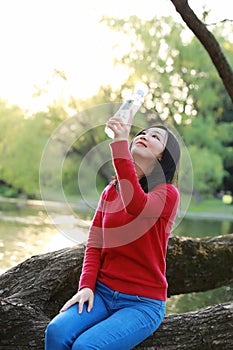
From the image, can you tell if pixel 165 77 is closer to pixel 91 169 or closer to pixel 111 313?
pixel 91 169

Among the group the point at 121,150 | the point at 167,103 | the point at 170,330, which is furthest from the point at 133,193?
the point at 167,103

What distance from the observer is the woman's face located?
1727 mm

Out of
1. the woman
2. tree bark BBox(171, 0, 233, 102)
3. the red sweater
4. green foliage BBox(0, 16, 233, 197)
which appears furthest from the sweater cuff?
green foliage BBox(0, 16, 233, 197)

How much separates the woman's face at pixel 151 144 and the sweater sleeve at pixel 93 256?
21cm

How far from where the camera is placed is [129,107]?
1.70m

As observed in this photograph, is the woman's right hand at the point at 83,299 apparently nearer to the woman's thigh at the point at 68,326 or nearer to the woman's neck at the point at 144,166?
the woman's thigh at the point at 68,326

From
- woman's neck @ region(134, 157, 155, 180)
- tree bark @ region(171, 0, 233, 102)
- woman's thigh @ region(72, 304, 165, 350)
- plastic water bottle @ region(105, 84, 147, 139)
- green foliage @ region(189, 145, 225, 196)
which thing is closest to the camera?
woman's thigh @ region(72, 304, 165, 350)

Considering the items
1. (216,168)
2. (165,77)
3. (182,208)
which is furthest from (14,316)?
(165,77)

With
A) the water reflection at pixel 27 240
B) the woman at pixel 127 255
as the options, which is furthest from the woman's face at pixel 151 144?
the water reflection at pixel 27 240

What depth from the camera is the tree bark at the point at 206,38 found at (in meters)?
2.91

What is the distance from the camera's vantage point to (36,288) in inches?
93.2

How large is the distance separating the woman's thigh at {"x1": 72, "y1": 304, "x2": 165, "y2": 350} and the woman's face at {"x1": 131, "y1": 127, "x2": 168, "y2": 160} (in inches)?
16.6

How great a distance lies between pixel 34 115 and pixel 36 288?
15.7 meters

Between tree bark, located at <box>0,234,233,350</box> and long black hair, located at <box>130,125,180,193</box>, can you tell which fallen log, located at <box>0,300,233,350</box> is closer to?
tree bark, located at <box>0,234,233,350</box>
